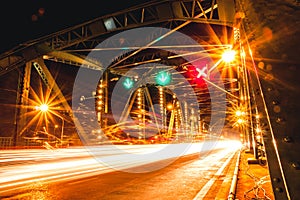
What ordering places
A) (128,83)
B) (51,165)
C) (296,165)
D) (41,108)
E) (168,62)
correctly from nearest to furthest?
(296,165) < (51,165) < (41,108) < (168,62) < (128,83)

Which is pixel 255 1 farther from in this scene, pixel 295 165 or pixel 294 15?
pixel 295 165

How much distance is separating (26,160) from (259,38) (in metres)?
12.2

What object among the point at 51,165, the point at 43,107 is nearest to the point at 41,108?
the point at 43,107

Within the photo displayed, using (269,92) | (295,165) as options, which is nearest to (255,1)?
(269,92)

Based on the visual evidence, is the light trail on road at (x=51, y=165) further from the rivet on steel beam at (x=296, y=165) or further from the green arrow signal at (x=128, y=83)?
the green arrow signal at (x=128, y=83)

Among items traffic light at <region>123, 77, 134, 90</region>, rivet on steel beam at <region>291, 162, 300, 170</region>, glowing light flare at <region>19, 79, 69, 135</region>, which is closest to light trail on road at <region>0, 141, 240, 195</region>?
glowing light flare at <region>19, 79, 69, 135</region>

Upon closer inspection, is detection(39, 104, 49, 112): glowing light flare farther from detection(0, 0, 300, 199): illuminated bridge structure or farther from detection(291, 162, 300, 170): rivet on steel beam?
detection(291, 162, 300, 170): rivet on steel beam

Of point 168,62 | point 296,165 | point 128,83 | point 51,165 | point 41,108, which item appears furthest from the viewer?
point 128,83

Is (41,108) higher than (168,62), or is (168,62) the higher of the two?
(168,62)

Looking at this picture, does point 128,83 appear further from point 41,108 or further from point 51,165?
point 51,165

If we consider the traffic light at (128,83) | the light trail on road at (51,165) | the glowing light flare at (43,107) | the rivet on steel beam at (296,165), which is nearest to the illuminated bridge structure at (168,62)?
the rivet on steel beam at (296,165)

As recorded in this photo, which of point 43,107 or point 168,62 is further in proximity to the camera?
point 168,62

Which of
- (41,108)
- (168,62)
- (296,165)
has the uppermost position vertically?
(168,62)

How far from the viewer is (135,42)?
13945 mm
